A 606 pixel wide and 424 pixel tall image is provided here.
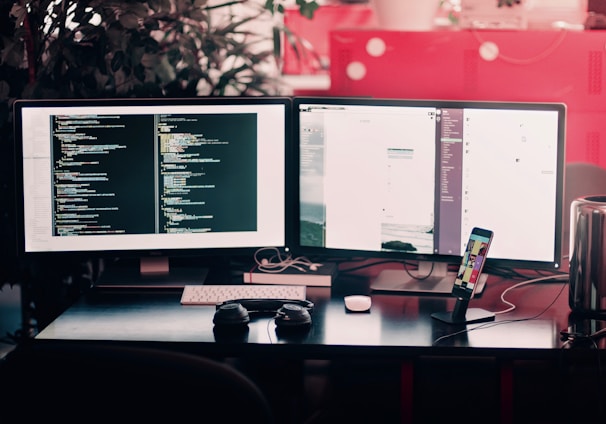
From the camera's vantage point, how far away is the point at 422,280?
6.46ft

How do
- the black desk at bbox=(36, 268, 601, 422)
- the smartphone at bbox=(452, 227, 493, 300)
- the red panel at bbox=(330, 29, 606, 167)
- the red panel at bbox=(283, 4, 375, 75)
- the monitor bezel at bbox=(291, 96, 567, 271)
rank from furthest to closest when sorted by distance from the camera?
the red panel at bbox=(283, 4, 375, 75)
the red panel at bbox=(330, 29, 606, 167)
the monitor bezel at bbox=(291, 96, 567, 271)
the smartphone at bbox=(452, 227, 493, 300)
the black desk at bbox=(36, 268, 601, 422)

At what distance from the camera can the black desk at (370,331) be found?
154 cm

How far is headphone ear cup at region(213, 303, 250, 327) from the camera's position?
1641 millimetres

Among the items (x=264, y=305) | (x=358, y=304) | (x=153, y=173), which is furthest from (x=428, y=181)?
(x=153, y=173)

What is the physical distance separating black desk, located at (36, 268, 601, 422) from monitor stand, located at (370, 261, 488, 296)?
0.03 metres

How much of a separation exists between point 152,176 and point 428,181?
2.16 feet

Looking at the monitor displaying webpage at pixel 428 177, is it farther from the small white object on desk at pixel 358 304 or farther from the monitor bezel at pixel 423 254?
the small white object on desk at pixel 358 304

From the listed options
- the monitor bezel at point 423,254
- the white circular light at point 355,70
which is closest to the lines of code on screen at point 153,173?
the monitor bezel at point 423,254

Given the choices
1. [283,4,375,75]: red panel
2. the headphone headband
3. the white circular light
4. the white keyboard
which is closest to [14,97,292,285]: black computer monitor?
the white keyboard

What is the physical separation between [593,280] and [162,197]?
100 cm

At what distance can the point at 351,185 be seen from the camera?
76.0 inches

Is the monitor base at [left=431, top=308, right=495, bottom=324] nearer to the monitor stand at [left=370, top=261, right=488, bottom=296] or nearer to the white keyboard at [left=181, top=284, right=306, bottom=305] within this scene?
the monitor stand at [left=370, top=261, right=488, bottom=296]

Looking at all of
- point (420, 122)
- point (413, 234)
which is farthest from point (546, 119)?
point (413, 234)

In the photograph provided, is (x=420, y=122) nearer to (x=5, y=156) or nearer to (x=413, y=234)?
(x=413, y=234)
